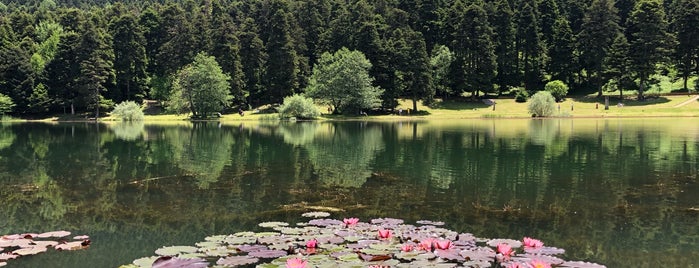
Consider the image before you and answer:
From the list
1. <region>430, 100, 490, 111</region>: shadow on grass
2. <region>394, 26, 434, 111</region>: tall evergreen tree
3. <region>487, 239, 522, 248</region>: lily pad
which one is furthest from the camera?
<region>430, 100, 490, 111</region>: shadow on grass

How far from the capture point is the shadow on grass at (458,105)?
87.7 metres

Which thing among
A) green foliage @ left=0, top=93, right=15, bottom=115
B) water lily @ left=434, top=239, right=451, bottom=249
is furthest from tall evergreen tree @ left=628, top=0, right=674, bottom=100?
green foliage @ left=0, top=93, right=15, bottom=115

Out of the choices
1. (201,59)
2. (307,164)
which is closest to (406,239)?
(307,164)

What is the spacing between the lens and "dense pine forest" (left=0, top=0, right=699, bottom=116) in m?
87.5

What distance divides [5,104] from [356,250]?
319 ft

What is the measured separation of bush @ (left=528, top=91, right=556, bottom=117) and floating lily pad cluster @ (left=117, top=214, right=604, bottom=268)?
65.2m

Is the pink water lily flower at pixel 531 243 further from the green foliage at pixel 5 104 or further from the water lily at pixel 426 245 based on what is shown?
the green foliage at pixel 5 104

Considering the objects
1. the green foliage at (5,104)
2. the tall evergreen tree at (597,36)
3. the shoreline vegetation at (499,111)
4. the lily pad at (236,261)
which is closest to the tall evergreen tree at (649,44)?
the shoreline vegetation at (499,111)

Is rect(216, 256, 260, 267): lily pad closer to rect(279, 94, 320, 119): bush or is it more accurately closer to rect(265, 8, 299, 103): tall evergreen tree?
rect(279, 94, 320, 119): bush

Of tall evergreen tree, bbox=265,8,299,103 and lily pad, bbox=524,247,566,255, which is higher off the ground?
tall evergreen tree, bbox=265,8,299,103

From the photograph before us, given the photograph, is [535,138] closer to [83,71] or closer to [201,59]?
[201,59]

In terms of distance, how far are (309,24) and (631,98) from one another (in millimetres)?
60890

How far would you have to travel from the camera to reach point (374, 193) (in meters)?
19.4

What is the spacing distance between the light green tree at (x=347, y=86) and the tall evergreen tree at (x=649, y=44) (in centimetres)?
3958
